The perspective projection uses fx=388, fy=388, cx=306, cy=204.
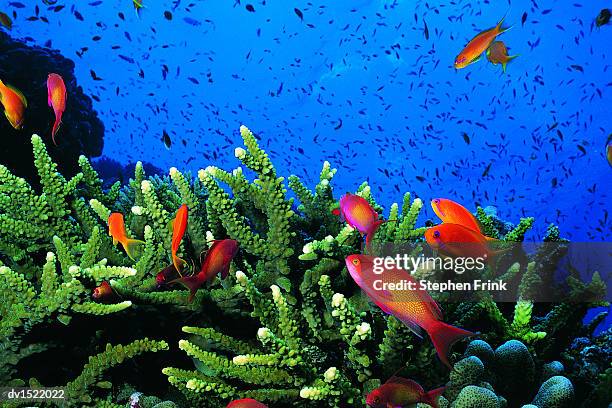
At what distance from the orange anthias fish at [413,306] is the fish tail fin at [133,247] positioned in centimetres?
149

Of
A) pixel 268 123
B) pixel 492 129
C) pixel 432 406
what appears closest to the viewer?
pixel 432 406

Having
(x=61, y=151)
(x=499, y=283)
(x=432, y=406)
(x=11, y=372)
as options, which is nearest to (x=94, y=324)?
(x=11, y=372)

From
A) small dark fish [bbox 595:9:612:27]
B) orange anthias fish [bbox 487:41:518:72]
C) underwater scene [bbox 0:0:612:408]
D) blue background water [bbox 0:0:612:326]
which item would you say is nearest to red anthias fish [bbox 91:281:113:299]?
underwater scene [bbox 0:0:612:408]

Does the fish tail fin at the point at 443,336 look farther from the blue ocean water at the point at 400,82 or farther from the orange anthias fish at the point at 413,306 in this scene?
the blue ocean water at the point at 400,82

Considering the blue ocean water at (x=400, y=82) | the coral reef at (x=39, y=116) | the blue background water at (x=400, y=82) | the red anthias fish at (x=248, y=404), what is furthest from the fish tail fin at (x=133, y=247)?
the blue ocean water at (x=400, y=82)

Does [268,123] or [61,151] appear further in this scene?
[268,123]

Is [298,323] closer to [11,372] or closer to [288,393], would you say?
[288,393]

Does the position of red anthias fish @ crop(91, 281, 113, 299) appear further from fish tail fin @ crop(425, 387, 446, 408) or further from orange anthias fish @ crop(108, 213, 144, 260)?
fish tail fin @ crop(425, 387, 446, 408)

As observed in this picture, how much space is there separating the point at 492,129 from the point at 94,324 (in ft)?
202

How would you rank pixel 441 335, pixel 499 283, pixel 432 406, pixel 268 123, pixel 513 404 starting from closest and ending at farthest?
pixel 441 335 < pixel 432 406 < pixel 513 404 < pixel 499 283 < pixel 268 123

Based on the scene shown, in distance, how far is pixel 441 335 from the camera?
5.14ft
